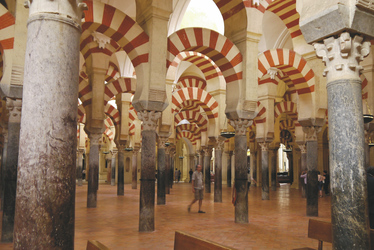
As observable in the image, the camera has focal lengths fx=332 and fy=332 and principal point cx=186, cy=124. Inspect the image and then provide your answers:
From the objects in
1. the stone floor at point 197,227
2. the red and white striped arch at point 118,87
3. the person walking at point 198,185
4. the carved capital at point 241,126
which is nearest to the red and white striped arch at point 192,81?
the red and white striped arch at point 118,87

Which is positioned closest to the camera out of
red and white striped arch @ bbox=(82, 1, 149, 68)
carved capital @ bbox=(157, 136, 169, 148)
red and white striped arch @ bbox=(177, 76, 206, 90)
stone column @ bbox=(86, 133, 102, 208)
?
red and white striped arch @ bbox=(82, 1, 149, 68)

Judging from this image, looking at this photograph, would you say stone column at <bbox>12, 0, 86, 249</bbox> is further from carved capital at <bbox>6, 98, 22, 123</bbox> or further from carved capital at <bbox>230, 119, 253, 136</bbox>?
carved capital at <bbox>230, 119, 253, 136</bbox>

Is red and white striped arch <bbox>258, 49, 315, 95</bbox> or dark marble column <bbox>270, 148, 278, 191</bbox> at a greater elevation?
red and white striped arch <bbox>258, 49, 315, 95</bbox>

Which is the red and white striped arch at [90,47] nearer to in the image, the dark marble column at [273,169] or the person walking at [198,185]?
the person walking at [198,185]

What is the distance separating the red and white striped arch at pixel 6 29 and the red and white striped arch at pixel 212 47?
8.08 feet

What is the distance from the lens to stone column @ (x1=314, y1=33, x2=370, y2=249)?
8.20 feet

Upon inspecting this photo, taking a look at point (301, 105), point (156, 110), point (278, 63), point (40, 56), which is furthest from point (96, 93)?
point (40, 56)

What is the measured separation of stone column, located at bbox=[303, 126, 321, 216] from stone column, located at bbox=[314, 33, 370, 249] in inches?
195

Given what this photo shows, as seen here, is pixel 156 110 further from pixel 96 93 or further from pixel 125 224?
pixel 96 93

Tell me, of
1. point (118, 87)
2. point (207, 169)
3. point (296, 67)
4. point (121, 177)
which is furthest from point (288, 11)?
point (121, 177)

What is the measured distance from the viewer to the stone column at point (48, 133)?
178cm

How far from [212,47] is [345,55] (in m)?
3.79

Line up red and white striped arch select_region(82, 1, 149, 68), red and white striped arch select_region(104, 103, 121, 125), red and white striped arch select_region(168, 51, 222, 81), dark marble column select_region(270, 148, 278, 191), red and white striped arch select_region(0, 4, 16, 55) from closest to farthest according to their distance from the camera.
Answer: red and white striped arch select_region(0, 4, 16, 55), red and white striped arch select_region(82, 1, 149, 68), red and white striped arch select_region(168, 51, 222, 81), red and white striped arch select_region(104, 103, 121, 125), dark marble column select_region(270, 148, 278, 191)

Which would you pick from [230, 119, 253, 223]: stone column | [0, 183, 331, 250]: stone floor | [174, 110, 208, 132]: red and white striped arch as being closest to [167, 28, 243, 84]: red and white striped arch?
[230, 119, 253, 223]: stone column
